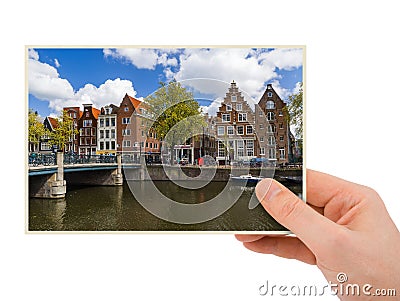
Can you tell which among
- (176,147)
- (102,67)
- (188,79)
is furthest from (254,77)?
(102,67)

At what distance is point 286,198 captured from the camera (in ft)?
3.00

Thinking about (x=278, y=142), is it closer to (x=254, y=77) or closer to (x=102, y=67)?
(x=254, y=77)

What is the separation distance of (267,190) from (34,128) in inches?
23.2

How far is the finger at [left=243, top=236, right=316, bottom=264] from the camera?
1.10 meters

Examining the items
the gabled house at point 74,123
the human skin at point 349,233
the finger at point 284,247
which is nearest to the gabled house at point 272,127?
the human skin at point 349,233

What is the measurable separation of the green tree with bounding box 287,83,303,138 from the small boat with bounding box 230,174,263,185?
6.0 inches

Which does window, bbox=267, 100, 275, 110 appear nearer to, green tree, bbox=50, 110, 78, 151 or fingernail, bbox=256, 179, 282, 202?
fingernail, bbox=256, 179, 282, 202

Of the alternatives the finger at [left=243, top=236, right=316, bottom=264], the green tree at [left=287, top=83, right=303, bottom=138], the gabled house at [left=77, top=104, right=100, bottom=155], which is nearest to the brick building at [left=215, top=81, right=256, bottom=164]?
the green tree at [left=287, top=83, right=303, bottom=138]

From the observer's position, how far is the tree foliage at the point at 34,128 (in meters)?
1.05

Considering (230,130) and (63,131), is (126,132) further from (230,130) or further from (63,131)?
(230,130)

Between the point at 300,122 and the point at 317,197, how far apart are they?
7.4 inches

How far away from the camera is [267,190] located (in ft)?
3.18

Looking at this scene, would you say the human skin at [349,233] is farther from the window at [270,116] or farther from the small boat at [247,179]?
the window at [270,116]

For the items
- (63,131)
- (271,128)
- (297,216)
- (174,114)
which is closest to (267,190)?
(297,216)
